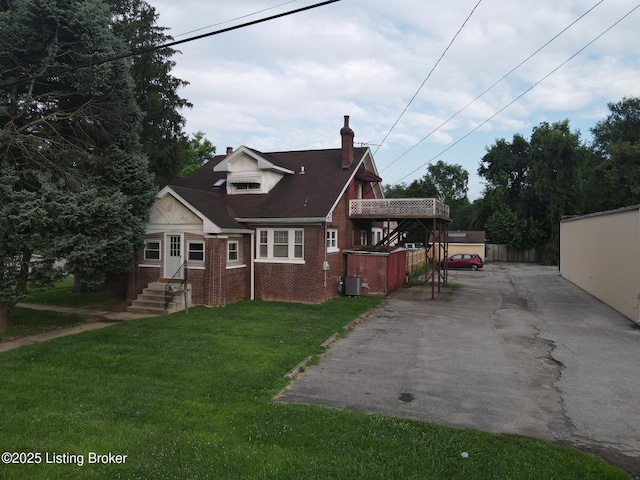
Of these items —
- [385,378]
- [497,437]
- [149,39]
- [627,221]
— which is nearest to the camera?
[497,437]

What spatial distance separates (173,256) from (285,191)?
18.4 ft

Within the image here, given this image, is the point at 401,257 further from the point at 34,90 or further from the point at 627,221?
the point at 34,90

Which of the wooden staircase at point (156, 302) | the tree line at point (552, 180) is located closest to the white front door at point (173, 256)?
the wooden staircase at point (156, 302)

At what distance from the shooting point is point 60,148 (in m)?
12.1

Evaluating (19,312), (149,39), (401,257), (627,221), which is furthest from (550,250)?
(19,312)

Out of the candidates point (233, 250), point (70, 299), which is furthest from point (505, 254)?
point (70, 299)


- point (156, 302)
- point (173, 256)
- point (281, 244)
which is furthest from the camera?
point (281, 244)

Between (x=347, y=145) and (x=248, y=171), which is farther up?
(x=347, y=145)

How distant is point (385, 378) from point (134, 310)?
1021 centimetres

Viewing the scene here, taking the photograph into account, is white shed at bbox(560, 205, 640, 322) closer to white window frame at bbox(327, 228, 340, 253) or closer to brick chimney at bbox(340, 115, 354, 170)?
white window frame at bbox(327, 228, 340, 253)

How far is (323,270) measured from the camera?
690 inches

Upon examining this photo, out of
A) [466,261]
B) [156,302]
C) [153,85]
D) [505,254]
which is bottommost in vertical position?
[156,302]

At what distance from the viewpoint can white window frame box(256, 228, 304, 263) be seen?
58.1 feet

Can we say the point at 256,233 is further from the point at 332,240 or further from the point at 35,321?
the point at 35,321
